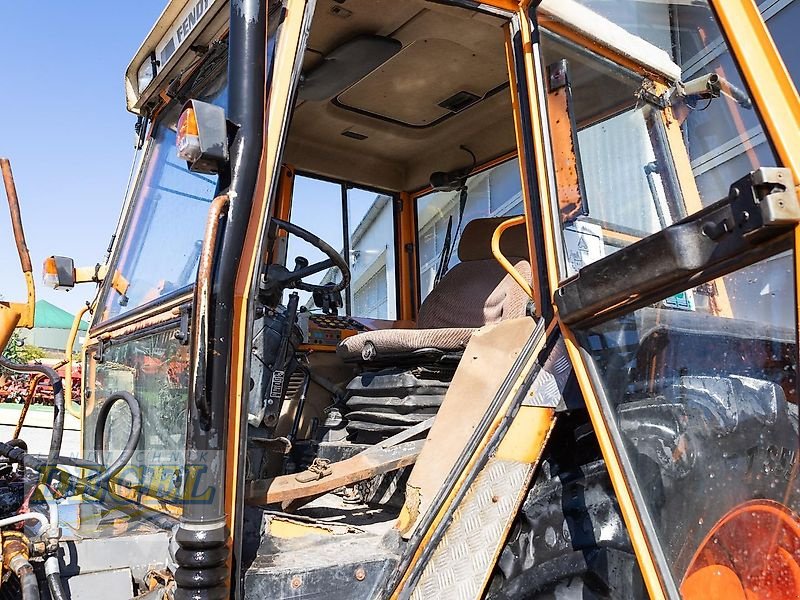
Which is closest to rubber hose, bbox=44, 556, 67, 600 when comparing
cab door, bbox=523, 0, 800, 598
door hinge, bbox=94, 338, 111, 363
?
door hinge, bbox=94, 338, 111, 363

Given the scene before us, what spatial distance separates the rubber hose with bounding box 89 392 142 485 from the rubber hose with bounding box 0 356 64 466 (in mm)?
127

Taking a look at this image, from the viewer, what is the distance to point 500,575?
1600mm

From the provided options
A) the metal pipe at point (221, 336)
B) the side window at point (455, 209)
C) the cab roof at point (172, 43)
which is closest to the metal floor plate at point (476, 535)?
the metal pipe at point (221, 336)

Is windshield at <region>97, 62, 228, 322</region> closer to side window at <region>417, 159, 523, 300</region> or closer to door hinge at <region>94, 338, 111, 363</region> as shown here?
door hinge at <region>94, 338, 111, 363</region>

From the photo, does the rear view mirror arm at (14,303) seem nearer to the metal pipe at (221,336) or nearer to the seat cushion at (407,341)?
the metal pipe at (221,336)

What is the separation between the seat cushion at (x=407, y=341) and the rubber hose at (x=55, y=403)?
3.48ft

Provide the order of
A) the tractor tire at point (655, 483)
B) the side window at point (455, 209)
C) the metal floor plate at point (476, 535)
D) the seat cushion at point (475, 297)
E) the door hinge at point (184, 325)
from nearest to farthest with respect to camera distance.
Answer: the tractor tire at point (655, 483)
the metal floor plate at point (476, 535)
the door hinge at point (184, 325)
the seat cushion at point (475, 297)
the side window at point (455, 209)

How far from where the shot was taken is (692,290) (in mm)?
1272

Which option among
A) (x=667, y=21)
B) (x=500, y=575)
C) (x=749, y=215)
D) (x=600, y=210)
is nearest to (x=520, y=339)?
(x=600, y=210)

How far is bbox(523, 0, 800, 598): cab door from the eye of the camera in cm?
113

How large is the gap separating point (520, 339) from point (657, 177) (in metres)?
0.63

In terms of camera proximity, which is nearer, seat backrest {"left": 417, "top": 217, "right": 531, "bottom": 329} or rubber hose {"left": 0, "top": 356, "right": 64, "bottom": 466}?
rubber hose {"left": 0, "top": 356, "right": 64, "bottom": 466}

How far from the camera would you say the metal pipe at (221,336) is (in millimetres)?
1450

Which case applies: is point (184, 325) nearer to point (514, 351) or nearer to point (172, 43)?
point (514, 351)
